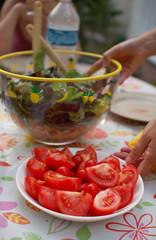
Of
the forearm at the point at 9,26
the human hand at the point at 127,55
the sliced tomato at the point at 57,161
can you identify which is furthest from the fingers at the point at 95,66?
the forearm at the point at 9,26

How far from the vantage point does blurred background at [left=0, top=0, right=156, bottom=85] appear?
4.46 metres

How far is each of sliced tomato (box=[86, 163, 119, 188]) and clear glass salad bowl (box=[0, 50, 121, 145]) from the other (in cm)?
22

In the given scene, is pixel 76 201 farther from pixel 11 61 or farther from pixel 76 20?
pixel 76 20

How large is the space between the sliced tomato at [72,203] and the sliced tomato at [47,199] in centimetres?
2

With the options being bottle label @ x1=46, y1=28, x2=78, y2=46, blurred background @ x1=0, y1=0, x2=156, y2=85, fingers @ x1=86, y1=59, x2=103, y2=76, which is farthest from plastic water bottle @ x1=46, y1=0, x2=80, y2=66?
blurred background @ x1=0, y1=0, x2=156, y2=85

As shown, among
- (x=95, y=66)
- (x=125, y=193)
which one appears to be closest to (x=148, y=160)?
(x=125, y=193)

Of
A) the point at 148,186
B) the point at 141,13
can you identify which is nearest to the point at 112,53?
the point at 148,186

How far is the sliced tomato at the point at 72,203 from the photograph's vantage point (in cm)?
54

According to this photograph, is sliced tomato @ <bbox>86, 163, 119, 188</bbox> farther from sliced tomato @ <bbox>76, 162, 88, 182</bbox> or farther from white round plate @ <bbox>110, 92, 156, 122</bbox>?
white round plate @ <bbox>110, 92, 156, 122</bbox>

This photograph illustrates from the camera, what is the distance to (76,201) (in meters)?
0.55

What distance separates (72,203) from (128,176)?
0.18m

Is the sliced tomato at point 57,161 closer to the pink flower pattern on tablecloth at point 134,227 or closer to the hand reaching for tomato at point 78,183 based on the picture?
the hand reaching for tomato at point 78,183

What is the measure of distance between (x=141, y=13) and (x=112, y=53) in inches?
162

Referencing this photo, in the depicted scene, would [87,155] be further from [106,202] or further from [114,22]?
[114,22]
